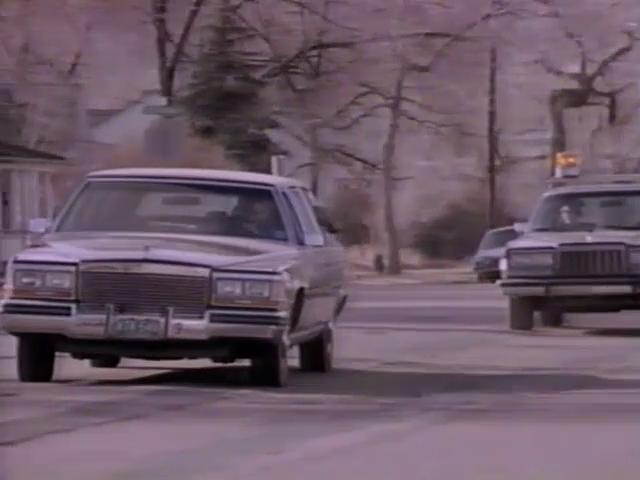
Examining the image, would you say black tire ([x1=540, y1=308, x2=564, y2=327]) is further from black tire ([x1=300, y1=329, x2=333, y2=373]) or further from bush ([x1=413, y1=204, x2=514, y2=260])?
bush ([x1=413, y1=204, x2=514, y2=260])

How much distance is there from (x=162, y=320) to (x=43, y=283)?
0.96m

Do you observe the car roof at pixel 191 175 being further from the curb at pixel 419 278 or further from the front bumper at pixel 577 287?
the curb at pixel 419 278

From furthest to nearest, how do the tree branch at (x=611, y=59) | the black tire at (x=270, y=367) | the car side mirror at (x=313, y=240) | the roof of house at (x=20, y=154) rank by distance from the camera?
the tree branch at (x=611, y=59)
the roof of house at (x=20, y=154)
the car side mirror at (x=313, y=240)
the black tire at (x=270, y=367)

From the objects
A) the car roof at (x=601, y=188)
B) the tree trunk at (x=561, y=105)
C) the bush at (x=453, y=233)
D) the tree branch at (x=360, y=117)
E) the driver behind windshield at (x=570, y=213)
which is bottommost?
the driver behind windshield at (x=570, y=213)

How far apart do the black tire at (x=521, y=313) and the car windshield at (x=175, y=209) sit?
23.4 ft

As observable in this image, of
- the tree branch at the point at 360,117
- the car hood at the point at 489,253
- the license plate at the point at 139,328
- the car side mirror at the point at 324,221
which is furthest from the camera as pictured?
the tree branch at the point at 360,117

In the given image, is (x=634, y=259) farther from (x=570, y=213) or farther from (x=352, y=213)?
(x=352, y=213)

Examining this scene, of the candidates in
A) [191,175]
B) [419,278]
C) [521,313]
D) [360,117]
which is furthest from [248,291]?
[360,117]

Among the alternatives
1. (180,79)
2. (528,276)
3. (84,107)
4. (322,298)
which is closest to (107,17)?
(180,79)

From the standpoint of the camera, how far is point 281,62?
1620 inches

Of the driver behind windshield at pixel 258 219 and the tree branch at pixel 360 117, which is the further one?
the tree branch at pixel 360 117

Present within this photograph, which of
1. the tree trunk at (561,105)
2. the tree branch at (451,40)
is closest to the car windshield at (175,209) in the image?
the tree branch at (451,40)

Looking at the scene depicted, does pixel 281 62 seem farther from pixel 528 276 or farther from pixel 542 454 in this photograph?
pixel 542 454

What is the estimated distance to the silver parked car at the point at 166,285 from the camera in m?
13.6
